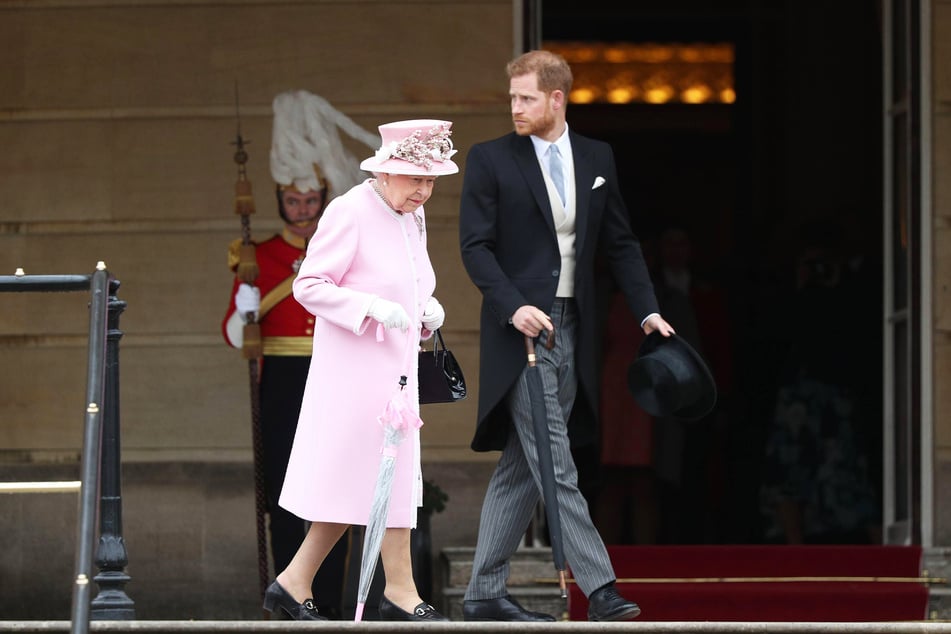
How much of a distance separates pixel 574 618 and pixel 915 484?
1960 mm

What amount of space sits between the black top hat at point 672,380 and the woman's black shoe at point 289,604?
→ 4.48 feet

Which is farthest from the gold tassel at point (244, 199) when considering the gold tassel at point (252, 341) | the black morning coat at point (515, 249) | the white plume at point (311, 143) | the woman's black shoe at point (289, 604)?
the woman's black shoe at point (289, 604)

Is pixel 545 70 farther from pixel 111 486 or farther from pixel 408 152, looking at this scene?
pixel 111 486

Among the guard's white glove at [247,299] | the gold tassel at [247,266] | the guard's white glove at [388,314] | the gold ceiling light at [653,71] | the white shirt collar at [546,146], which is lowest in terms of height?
the guard's white glove at [388,314]

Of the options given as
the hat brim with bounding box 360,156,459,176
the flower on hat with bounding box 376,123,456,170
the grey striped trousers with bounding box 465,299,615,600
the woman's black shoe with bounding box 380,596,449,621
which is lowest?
the woman's black shoe with bounding box 380,596,449,621

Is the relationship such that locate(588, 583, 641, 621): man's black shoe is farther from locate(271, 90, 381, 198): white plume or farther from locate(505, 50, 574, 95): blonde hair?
locate(271, 90, 381, 198): white plume

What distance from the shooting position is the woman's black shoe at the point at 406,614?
6035 mm

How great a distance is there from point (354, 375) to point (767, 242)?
6976 mm

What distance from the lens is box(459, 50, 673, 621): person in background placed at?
6484 millimetres

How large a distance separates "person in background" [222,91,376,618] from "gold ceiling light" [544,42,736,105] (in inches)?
211

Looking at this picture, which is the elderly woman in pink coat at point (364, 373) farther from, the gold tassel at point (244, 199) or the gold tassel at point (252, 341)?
the gold tassel at point (244, 199)

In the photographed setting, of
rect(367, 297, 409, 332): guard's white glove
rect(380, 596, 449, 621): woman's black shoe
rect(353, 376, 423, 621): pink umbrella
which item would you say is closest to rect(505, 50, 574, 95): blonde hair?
rect(367, 297, 409, 332): guard's white glove

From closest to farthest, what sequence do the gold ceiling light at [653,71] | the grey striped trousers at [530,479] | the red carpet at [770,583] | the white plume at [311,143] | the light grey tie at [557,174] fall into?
the grey striped trousers at [530,479]
the light grey tie at [557,174]
the red carpet at [770,583]
the white plume at [311,143]
the gold ceiling light at [653,71]

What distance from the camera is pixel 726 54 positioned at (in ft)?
44.4
